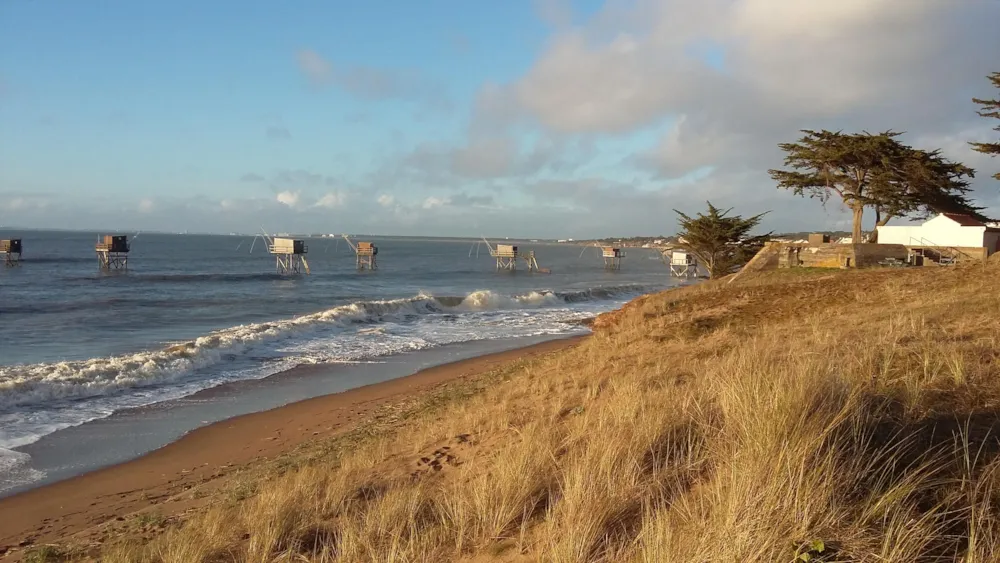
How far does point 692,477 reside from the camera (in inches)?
162

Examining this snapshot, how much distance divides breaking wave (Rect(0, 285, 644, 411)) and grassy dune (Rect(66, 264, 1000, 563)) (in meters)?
9.68

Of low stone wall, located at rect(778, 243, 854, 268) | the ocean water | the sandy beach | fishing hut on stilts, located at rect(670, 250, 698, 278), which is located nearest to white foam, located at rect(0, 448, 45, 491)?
the ocean water

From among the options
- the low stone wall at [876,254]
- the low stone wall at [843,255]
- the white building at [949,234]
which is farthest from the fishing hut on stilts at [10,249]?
the white building at [949,234]

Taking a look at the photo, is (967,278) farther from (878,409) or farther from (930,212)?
(930,212)

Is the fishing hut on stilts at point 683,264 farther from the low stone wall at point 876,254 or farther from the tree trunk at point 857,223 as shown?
the low stone wall at point 876,254

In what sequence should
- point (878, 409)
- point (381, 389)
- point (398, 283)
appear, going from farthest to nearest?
point (398, 283)
point (381, 389)
point (878, 409)

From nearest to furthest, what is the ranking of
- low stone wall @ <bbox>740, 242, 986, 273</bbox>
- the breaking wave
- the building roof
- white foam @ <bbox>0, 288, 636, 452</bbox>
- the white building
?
white foam @ <bbox>0, 288, 636, 452</bbox>, the breaking wave, low stone wall @ <bbox>740, 242, 986, 273</bbox>, the white building, the building roof

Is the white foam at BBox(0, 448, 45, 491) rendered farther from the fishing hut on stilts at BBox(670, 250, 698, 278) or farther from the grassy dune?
the fishing hut on stilts at BBox(670, 250, 698, 278)

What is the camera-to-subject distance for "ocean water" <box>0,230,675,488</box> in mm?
14398

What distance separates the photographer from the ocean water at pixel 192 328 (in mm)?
14398

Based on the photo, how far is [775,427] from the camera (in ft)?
12.6

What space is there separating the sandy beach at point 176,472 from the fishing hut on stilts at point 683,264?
184 ft

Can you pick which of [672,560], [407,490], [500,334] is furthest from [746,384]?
[500,334]

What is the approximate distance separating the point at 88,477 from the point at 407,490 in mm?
7174
